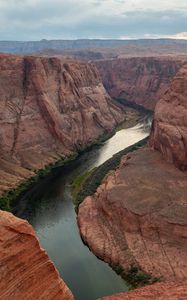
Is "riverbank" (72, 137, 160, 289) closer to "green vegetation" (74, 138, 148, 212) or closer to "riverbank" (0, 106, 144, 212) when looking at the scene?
"green vegetation" (74, 138, 148, 212)

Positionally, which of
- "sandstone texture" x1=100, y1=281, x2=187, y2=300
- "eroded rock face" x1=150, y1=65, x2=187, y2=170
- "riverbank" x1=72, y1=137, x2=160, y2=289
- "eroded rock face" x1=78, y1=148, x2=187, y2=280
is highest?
"eroded rock face" x1=150, y1=65, x2=187, y2=170

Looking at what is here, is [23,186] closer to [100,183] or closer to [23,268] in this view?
[100,183]

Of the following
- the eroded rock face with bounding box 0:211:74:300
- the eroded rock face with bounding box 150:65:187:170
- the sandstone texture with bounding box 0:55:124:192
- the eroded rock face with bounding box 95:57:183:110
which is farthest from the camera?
the eroded rock face with bounding box 95:57:183:110

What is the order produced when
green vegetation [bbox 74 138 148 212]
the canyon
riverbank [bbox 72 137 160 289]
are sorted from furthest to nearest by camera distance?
green vegetation [bbox 74 138 148 212], the canyon, riverbank [bbox 72 137 160 289]

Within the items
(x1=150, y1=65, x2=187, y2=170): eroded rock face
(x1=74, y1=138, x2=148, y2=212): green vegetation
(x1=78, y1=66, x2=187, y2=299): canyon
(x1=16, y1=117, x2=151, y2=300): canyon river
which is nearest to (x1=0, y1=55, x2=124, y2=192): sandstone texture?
(x1=16, y1=117, x2=151, y2=300): canyon river

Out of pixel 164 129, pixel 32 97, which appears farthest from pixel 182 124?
pixel 32 97

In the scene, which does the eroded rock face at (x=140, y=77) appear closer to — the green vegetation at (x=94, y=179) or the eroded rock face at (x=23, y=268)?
the green vegetation at (x=94, y=179)

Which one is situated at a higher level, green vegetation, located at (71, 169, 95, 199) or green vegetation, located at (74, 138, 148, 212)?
green vegetation, located at (74, 138, 148, 212)

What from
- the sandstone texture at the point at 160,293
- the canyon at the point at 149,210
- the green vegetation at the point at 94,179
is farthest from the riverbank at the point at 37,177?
the sandstone texture at the point at 160,293
